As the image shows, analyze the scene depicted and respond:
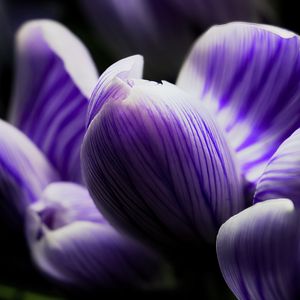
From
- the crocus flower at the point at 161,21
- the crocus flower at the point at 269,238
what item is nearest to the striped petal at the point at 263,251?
the crocus flower at the point at 269,238

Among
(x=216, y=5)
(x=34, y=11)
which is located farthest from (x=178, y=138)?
(x=34, y=11)

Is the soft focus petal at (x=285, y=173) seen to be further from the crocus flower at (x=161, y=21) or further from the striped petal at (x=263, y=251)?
the crocus flower at (x=161, y=21)

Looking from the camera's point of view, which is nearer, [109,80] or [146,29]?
[109,80]

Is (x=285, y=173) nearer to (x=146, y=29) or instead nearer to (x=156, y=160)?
(x=156, y=160)

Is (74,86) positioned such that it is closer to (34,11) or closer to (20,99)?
(20,99)

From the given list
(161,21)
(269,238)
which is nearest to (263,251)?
(269,238)

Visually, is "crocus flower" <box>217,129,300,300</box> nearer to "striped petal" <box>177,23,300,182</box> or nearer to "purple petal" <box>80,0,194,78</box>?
"striped petal" <box>177,23,300,182</box>
